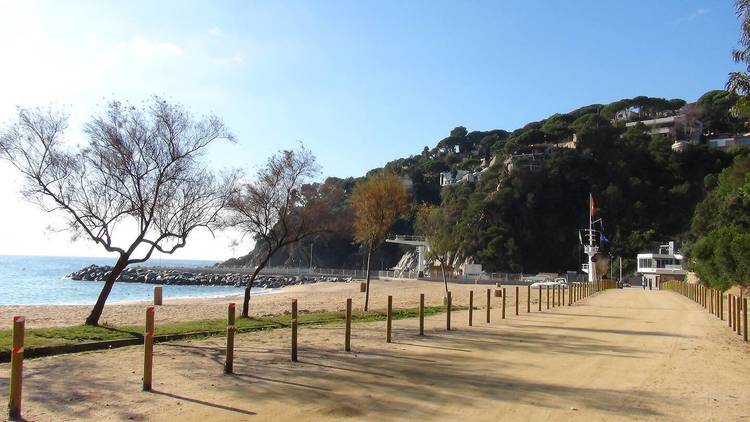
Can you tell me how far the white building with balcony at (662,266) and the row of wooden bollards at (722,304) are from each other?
136 ft

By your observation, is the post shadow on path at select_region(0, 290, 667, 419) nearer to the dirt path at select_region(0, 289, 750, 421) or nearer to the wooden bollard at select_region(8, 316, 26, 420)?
the dirt path at select_region(0, 289, 750, 421)

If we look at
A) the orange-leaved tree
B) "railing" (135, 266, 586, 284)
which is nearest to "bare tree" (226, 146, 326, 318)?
the orange-leaved tree

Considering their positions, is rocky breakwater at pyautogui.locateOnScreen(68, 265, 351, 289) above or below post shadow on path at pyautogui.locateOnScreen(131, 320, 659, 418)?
below

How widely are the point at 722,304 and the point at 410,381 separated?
19.9 metres

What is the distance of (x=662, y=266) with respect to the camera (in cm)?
8525

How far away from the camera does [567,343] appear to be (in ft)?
44.4

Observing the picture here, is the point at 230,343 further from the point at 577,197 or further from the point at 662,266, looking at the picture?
the point at 577,197

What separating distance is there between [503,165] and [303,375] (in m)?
109

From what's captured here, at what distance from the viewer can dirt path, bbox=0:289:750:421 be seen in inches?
270

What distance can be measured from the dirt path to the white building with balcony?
74052 mm

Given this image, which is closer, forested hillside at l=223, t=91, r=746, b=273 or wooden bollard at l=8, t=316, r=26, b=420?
wooden bollard at l=8, t=316, r=26, b=420

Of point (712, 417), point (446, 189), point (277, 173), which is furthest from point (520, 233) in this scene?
point (712, 417)

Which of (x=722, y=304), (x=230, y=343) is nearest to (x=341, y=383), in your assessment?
(x=230, y=343)

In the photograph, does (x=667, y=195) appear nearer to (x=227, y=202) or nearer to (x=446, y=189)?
(x=446, y=189)
